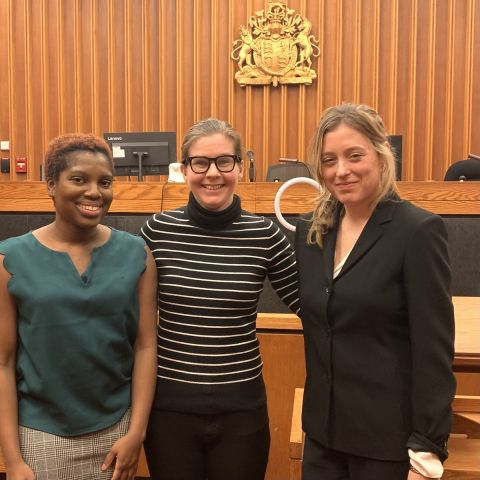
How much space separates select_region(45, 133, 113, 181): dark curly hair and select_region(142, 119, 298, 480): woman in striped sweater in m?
0.24

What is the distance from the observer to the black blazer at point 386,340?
40.2 inches

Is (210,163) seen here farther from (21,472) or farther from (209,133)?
(21,472)

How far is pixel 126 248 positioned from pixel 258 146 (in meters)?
4.40

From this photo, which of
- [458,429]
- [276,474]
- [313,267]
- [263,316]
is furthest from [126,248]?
[276,474]

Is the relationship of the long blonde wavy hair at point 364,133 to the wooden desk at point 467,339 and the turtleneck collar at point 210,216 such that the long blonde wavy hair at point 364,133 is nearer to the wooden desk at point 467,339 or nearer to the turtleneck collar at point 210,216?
the turtleneck collar at point 210,216

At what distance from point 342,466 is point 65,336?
0.61 metres

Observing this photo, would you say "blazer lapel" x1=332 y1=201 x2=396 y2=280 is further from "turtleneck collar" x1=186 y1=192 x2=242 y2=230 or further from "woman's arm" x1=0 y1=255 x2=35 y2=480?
"woman's arm" x1=0 y1=255 x2=35 y2=480

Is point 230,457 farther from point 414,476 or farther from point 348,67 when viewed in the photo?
point 348,67

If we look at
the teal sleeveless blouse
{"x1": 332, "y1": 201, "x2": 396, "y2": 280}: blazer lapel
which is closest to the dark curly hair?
the teal sleeveless blouse

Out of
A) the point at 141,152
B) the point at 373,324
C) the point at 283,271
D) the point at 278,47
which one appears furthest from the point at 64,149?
the point at 278,47

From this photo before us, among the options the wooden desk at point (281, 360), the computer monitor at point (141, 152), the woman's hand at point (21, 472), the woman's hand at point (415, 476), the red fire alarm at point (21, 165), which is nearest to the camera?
the woman's hand at point (415, 476)

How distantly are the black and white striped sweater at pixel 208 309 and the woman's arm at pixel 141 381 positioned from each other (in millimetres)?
52

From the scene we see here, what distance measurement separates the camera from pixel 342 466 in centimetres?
114

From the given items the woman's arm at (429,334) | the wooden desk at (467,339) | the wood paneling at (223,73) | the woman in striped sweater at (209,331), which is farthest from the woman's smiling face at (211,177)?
the wood paneling at (223,73)
